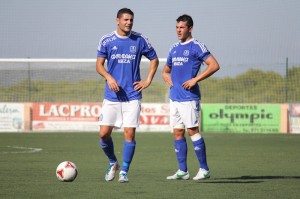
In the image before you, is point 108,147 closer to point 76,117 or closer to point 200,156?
point 200,156

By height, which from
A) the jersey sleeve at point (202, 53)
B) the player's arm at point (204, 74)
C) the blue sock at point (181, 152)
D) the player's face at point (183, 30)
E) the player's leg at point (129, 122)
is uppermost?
the player's face at point (183, 30)

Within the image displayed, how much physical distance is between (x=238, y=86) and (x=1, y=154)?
1868cm

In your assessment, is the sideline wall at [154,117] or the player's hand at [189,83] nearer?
the player's hand at [189,83]

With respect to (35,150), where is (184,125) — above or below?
above

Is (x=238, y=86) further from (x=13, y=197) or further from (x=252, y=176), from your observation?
(x=13, y=197)

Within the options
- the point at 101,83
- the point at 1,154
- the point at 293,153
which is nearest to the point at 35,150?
the point at 1,154

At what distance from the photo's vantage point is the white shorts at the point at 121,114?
9.64 m

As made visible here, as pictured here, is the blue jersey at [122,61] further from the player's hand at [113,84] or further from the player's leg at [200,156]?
the player's leg at [200,156]

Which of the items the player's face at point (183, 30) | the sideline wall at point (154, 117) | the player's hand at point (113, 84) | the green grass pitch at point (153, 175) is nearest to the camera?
the green grass pitch at point (153, 175)

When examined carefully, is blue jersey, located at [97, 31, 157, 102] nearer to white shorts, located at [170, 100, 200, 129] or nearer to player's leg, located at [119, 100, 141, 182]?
player's leg, located at [119, 100, 141, 182]

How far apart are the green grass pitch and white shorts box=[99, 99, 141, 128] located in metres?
0.79

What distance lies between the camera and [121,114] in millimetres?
9711

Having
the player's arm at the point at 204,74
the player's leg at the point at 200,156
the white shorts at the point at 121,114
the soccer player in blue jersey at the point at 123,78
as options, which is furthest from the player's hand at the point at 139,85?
the player's leg at the point at 200,156

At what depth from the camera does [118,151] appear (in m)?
17.1
